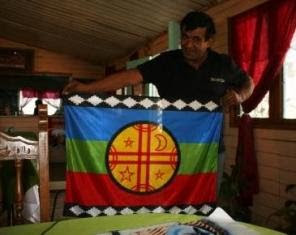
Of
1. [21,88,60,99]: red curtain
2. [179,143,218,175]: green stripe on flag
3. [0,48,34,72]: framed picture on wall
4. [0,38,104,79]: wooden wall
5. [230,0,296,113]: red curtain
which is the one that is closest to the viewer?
[179,143,218,175]: green stripe on flag

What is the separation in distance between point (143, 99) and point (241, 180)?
179 cm

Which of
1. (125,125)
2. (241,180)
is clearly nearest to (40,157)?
(125,125)

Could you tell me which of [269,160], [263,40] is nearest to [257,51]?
[263,40]

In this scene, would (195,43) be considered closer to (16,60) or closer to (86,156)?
(86,156)

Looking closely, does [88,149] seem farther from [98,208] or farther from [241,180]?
[241,180]

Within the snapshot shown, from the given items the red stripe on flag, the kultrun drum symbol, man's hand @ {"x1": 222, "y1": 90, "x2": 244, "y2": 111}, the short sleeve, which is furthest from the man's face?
the red stripe on flag

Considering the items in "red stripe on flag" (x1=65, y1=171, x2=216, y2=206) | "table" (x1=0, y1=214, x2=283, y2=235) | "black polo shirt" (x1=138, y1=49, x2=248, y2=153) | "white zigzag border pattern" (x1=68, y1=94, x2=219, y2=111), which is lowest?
"red stripe on flag" (x1=65, y1=171, x2=216, y2=206)

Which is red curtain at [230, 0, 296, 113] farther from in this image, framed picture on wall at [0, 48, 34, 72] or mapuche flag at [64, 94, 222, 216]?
framed picture on wall at [0, 48, 34, 72]

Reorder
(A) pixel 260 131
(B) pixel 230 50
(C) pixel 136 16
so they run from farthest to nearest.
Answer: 1. (C) pixel 136 16
2. (B) pixel 230 50
3. (A) pixel 260 131

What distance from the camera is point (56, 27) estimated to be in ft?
23.6

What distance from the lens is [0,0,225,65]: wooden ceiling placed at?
5.06 m

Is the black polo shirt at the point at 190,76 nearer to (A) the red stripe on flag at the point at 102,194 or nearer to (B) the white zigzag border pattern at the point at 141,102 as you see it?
(B) the white zigzag border pattern at the point at 141,102

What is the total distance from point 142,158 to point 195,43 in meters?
0.77

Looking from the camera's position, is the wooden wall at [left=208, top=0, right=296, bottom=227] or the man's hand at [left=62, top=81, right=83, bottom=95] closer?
the man's hand at [left=62, top=81, right=83, bottom=95]
